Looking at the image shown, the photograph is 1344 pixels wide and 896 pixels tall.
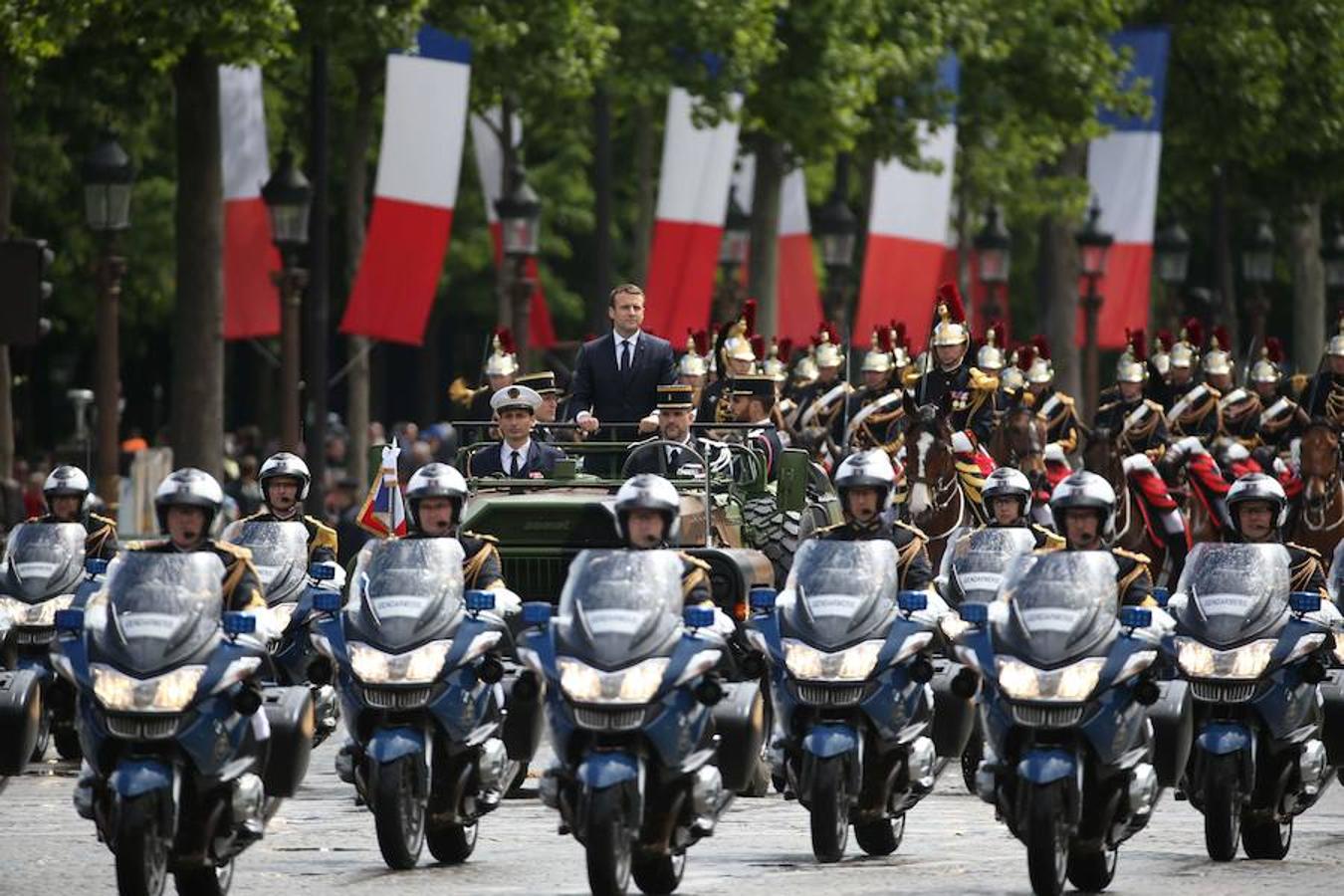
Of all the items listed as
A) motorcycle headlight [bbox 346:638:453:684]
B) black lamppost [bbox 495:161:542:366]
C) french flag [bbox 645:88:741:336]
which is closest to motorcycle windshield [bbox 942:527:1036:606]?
motorcycle headlight [bbox 346:638:453:684]

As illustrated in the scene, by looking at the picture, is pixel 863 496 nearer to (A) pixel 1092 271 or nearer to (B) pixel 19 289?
(B) pixel 19 289

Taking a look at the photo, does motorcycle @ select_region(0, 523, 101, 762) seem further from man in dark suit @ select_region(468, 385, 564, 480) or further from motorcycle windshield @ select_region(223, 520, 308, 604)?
man in dark suit @ select_region(468, 385, 564, 480)

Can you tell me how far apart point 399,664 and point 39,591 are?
5.42 m

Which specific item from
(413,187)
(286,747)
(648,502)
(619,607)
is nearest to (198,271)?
(413,187)

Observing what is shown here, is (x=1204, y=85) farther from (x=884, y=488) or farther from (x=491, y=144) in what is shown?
(x=884, y=488)

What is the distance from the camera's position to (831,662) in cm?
1459

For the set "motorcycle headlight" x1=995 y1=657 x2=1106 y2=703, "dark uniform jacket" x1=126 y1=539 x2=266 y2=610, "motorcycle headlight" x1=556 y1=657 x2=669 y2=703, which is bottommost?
"motorcycle headlight" x1=556 y1=657 x2=669 y2=703

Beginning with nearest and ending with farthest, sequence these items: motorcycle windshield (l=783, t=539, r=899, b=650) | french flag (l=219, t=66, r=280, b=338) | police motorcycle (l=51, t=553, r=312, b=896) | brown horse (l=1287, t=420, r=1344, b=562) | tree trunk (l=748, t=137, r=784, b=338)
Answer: police motorcycle (l=51, t=553, r=312, b=896)
motorcycle windshield (l=783, t=539, r=899, b=650)
brown horse (l=1287, t=420, r=1344, b=562)
french flag (l=219, t=66, r=280, b=338)
tree trunk (l=748, t=137, r=784, b=338)

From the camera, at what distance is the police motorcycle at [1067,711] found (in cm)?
1356

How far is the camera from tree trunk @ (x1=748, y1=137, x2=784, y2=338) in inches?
1704

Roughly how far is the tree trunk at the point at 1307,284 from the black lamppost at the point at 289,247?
2587cm

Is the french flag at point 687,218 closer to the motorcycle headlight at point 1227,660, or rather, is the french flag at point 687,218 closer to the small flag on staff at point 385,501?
the small flag on staff at point 385,501

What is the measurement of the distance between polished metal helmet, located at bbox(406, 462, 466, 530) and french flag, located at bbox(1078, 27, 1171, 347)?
31536 mm

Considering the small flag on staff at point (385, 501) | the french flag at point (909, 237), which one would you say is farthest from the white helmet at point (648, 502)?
the french flag at point (909, 237)
